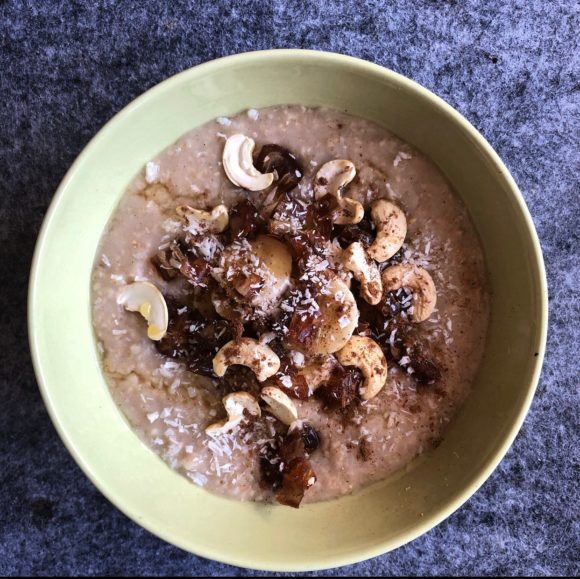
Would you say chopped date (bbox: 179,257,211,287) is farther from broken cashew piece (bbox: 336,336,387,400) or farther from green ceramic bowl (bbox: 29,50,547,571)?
broken cashew piece (bbox: 336,336,387,400)

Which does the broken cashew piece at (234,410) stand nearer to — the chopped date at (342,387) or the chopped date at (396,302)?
the chopped date at (342,387)

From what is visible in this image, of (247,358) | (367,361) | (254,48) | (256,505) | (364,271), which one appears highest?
(254,48)

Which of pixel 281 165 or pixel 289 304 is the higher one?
pixel 281 165

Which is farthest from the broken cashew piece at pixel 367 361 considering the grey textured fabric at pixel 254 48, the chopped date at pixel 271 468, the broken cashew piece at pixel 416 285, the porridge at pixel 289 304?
the grey textured fabric at pixel 254 48

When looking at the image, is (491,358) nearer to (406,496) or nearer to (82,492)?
(406,496)

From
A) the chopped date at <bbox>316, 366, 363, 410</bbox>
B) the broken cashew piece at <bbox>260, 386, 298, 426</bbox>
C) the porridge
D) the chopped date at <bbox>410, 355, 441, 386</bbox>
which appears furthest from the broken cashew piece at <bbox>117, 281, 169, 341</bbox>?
the chopped date at <bbox>410, 355, 441, 386</bbox>

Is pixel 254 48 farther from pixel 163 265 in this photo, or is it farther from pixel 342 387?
pixel 342 387

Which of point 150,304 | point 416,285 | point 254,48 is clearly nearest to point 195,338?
point 150,304
